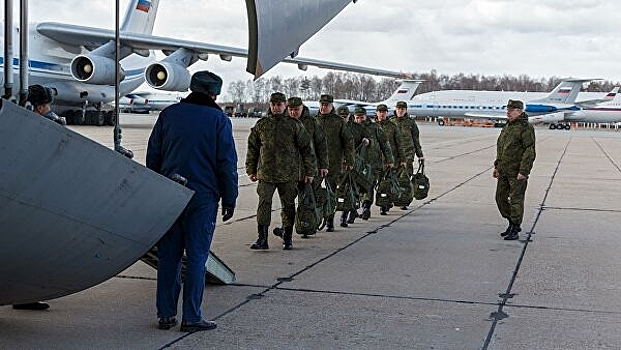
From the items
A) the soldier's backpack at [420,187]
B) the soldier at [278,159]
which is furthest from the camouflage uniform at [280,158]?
the soldier's backpack at [420,187]

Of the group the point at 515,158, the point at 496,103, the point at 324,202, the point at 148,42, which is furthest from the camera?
the point at 496,103

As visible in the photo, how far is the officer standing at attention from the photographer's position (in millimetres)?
5102

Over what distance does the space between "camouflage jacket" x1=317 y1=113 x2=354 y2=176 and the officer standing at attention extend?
429 centimetres

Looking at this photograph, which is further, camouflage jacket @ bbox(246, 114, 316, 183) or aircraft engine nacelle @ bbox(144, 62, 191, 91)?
aircraft engine nacelle @ bbox(144, 62, 191, 91)

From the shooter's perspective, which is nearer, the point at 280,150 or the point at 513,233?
the point at 280,150

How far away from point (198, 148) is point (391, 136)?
20.5 ft

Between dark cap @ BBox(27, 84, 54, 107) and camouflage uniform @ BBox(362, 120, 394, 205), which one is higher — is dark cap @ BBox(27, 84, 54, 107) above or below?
above

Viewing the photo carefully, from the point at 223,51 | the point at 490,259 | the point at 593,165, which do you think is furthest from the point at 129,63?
the point at 490,259

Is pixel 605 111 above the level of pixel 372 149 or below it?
below

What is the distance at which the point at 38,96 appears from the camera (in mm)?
5664

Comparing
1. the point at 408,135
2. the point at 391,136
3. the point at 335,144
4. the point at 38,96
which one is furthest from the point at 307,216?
the point at 408,135

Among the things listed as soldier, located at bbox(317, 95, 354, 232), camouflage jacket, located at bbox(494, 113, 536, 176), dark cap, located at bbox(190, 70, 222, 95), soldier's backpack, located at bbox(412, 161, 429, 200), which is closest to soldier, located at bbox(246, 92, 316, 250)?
soldier, located at bbox(317, 95, 354, 232)

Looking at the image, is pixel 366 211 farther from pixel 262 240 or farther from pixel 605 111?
pixel 605 111

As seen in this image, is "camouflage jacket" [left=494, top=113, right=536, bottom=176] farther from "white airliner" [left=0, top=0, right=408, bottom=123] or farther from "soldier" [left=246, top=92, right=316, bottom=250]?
"white airliner" [left=0, top=0, right=408, bottom=123]
